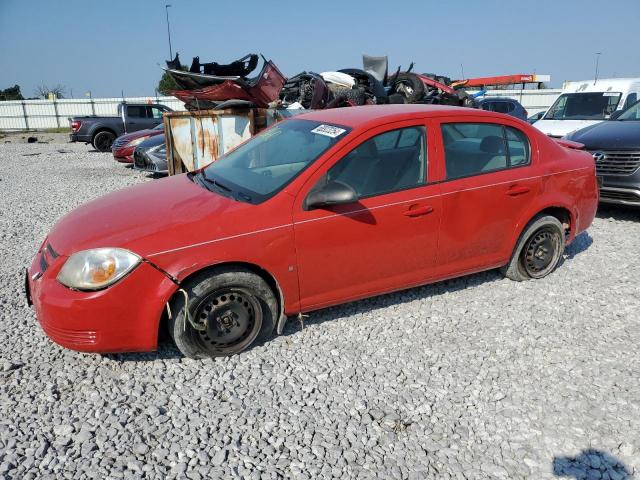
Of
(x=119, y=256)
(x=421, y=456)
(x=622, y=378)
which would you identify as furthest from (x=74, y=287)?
(x=622, y=378)

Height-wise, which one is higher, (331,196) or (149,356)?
(331,196)

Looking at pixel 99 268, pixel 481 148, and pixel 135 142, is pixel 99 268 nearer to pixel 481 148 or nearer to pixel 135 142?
pixel 481 148

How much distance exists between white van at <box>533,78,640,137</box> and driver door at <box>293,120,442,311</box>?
23.2 feet

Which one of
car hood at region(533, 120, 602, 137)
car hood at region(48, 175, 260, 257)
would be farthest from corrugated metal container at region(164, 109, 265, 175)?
car hood at region(533, 120, 602, 137)

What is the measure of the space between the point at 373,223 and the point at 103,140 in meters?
16.0

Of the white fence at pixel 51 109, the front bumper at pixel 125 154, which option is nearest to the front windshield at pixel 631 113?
the front bumper at pixel 125 154

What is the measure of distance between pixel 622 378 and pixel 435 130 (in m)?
2.16

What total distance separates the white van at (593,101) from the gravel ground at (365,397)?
22.0 feet

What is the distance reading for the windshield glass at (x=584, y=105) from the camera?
33.2 ft

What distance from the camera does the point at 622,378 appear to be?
3168 millimetres

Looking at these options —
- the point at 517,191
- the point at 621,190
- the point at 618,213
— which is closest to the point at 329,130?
the point at 517,191

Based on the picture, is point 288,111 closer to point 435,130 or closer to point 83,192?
point 435,130

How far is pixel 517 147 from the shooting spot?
4309 mm

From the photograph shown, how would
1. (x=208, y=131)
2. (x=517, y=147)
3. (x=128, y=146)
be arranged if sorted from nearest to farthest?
(x=517, y=147) → (x=208, y=131) → (x=128, y=146)
